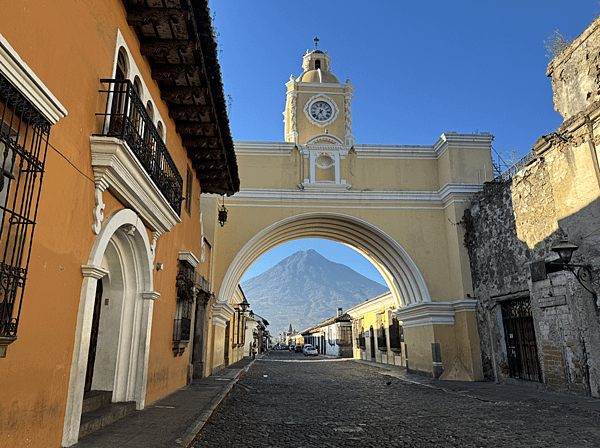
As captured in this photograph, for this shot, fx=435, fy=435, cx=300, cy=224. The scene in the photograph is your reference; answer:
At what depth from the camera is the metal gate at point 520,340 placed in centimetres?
1103

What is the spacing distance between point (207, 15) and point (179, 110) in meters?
2.49

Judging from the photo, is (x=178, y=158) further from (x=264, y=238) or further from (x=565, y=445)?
(x=264, y=238)

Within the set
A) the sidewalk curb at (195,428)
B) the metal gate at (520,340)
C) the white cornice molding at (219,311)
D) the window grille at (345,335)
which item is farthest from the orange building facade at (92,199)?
the window grille at (345,335)

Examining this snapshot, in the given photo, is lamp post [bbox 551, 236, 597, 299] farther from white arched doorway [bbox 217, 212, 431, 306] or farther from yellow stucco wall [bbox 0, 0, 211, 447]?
yellow stucco wall [bbox 0, 0, 211, 447]

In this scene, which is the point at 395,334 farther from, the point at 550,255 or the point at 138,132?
the point at 138,132

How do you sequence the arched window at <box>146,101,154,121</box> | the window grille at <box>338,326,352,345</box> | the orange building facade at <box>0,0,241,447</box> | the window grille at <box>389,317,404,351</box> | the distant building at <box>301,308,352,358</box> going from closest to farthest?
the orange building facade at <box>0,0,241,447</box>, the arched window at <box>146,101,154,121</box>, the window grille at <box>389,317,404,351</box>, the distant building at <box>301,308,352,358</box>, the window grille at <box>338,326,352,345</box>

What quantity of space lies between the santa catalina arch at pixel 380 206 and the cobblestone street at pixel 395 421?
624 cm

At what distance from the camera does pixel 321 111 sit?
61.8 ft

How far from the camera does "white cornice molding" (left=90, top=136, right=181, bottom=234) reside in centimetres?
459

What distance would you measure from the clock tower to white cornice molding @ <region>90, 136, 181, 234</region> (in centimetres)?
1053

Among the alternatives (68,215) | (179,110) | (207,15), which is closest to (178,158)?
(179,110)

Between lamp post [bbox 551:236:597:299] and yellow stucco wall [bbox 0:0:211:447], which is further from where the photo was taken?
lamp post [bbox 551:236:597:299]

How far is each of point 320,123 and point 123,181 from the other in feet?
46.9

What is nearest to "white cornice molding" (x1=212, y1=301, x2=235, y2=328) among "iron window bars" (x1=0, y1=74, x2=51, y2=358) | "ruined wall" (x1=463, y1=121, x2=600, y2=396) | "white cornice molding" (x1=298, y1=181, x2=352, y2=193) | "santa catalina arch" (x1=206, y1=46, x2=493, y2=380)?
"santa catalina arch" (x1=206, y1=46, x2=493, y2=380)
